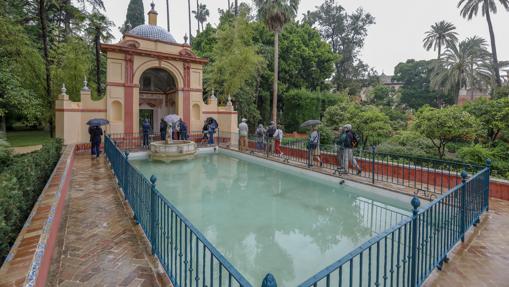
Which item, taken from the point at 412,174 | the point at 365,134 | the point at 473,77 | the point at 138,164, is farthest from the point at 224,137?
the point at 473,77

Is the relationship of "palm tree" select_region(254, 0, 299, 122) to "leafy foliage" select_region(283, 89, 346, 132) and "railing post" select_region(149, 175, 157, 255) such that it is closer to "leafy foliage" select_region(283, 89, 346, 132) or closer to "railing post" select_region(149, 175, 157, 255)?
"leafy foliage" select_region(283, 89, 346, 132)

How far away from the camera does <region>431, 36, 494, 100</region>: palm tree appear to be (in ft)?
98.1

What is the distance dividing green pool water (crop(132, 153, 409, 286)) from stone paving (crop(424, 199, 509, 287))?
1603 millimetres

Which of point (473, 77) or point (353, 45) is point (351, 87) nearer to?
A: point (353, 45)

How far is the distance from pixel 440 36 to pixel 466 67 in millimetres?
13974

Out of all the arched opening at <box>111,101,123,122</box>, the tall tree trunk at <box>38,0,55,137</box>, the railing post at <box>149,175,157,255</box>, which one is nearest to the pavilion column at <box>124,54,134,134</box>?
the arched opening at <box>111,101,123,122</box>

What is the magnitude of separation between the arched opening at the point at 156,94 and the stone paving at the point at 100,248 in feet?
55.8

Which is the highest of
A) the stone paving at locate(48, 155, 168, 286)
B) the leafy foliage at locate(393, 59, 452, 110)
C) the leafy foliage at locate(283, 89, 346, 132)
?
the leafy foliage at locate(393, 59, 452, 110)

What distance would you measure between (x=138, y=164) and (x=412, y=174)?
38.0 feet

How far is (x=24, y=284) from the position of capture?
7.28 feet

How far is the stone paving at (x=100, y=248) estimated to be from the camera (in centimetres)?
350

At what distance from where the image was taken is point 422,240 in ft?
11.4

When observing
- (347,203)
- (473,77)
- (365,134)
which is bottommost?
(347,203)

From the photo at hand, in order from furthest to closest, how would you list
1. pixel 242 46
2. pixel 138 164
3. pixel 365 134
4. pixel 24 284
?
pixel 242 46, pixel 365 134, pixel 138 164, pixel 24 284
